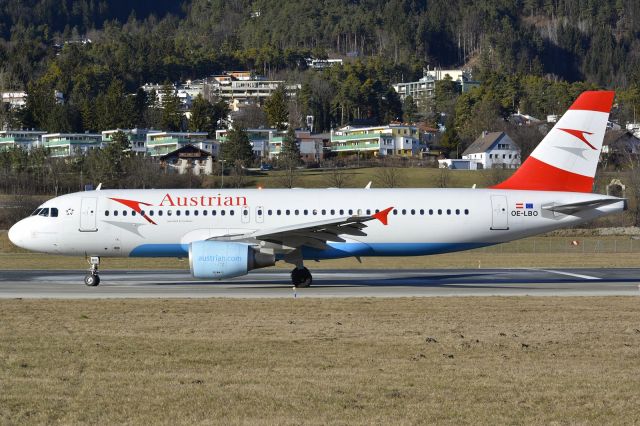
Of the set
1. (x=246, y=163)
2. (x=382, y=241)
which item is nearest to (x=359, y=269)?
(x=382, y=241)

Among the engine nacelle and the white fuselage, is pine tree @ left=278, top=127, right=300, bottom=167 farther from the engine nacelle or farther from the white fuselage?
the engine nacelle

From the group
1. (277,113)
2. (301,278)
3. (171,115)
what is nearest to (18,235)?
(301,278)

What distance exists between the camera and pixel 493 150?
14925cm

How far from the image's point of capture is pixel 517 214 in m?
34.4

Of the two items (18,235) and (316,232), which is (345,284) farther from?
(18,235)

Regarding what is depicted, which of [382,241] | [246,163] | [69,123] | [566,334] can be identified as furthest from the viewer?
[69,123]

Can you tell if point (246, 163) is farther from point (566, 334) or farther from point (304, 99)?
point (566, 334)

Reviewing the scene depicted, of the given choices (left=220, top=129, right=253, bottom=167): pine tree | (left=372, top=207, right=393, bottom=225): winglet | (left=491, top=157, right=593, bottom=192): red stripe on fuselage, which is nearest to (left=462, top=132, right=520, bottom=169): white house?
(left=220, top=129, right=253, bottom=167): pine tree

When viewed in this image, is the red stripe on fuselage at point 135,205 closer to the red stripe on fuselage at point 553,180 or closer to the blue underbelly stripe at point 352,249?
the blue underbelly stripe at point 352,249

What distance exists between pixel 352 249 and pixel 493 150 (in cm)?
11848

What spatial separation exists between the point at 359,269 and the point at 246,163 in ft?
279

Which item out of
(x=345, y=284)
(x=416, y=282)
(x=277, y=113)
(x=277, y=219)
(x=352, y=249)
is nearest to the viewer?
(x=352, y=249)

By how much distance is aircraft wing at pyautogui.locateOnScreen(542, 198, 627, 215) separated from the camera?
110 ft

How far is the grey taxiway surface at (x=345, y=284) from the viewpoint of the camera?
31203 mm
